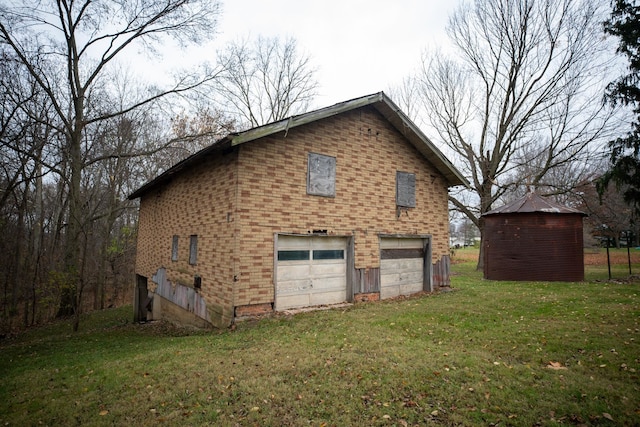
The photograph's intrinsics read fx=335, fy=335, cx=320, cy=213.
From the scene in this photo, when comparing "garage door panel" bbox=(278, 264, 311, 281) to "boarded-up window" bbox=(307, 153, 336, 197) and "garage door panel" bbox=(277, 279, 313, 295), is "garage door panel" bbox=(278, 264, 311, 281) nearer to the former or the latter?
"garage door panel" bbox=(277, 279, 313, 295)

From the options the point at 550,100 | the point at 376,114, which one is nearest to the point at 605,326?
the point at 376,114

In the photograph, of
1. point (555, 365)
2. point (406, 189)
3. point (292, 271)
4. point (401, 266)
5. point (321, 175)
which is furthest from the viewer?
point (406, 189)

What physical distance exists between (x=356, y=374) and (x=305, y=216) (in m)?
5.10

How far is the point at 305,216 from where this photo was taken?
937 cm

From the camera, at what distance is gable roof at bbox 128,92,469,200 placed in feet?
26.5

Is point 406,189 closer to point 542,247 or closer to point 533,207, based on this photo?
point 533,207

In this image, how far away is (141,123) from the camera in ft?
63.3

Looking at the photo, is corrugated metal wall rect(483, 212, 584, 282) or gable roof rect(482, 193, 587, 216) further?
gable roof rect(482, 193, 587, 216)

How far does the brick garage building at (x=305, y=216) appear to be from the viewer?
27.7 ft

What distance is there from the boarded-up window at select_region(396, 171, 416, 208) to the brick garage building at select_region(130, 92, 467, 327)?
4 centimetres

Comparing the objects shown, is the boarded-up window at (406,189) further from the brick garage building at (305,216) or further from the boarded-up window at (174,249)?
the boarded-up window at (174,249)

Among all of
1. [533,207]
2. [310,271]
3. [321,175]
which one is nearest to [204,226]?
[310,271]

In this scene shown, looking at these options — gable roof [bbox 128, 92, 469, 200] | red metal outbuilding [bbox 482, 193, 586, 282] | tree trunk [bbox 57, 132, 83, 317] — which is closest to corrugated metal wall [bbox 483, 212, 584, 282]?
red metal outbuilding [bbox 482, 193, 586, 282]

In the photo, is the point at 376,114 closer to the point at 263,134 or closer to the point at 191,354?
the point at 263,134
